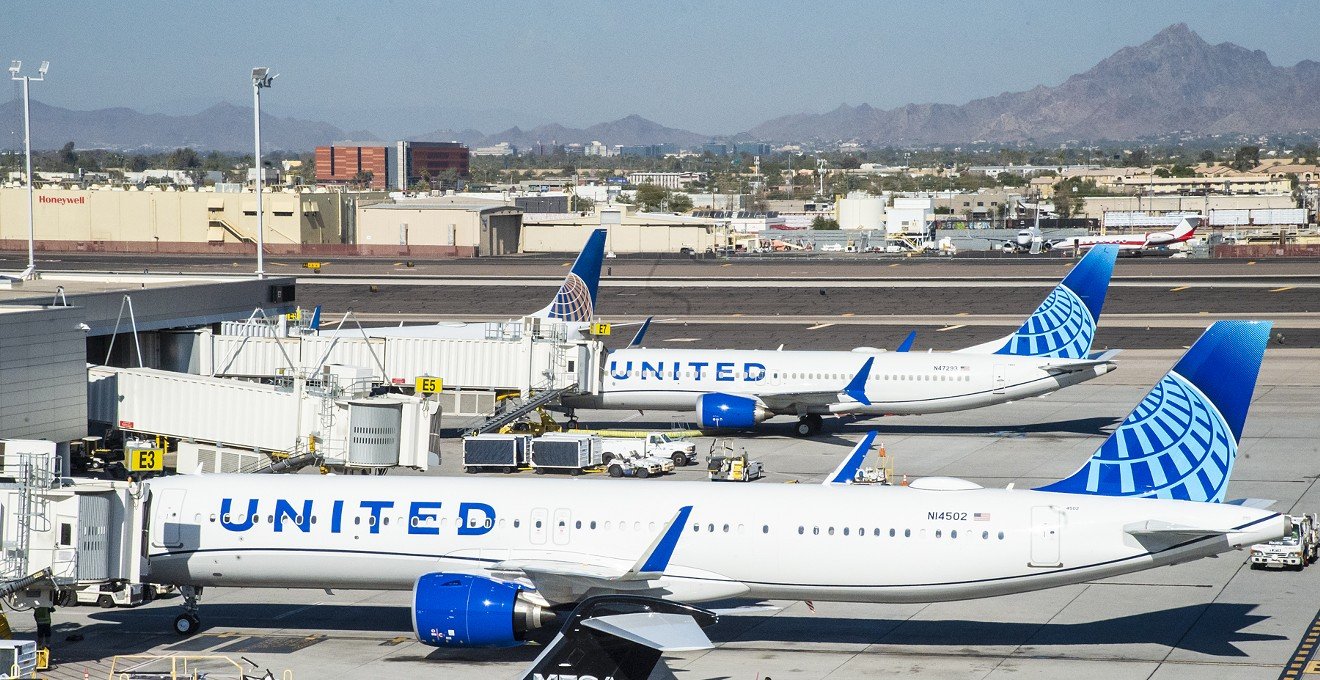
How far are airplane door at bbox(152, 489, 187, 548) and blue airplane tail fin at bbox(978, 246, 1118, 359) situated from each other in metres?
37.5

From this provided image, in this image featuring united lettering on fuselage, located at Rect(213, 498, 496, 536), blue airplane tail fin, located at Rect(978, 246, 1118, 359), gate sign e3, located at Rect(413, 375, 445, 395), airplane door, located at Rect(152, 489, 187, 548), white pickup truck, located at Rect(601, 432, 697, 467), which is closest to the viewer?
united lettering on fuselage, located at Rect(213, 498, 496, 536)

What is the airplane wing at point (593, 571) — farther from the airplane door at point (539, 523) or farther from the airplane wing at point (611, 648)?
the airplane wing at point (611, 648)

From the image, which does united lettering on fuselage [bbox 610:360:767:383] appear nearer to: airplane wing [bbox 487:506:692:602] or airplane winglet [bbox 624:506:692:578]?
airplane wing [bbox 487:506:692:602]

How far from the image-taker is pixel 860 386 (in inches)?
2293

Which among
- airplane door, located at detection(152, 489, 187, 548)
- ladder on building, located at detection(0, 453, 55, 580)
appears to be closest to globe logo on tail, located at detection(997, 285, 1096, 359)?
airplane door, located at detection(152, 489, 187, 548)

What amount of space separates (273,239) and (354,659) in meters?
143

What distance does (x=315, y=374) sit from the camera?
4409 centimetres

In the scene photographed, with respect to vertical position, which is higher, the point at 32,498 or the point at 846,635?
the point at 32,498

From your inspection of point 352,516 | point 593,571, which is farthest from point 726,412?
point 593,571

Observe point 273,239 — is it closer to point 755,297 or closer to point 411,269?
point 411,269

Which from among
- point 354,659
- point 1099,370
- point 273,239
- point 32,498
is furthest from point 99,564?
point 273,239

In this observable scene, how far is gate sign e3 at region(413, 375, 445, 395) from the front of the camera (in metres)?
53.8

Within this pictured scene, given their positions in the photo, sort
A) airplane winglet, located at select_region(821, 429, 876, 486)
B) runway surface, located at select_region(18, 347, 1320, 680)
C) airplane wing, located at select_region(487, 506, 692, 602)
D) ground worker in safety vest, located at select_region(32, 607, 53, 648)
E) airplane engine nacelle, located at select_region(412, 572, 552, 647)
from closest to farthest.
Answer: airplane engine nacelle, located at select_region(412, 572, 552, 647), airplane wing, located at select_region(487, 506, 692, 602), runway surface, located at select_region(18, 347, 1320, 680), ground worker in safety vest, located at select_region(32, 607, 53, 648), airplane winglet, located at select_region(821, 429, 876, 486)

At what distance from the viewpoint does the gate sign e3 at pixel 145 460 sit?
37.9 meters
